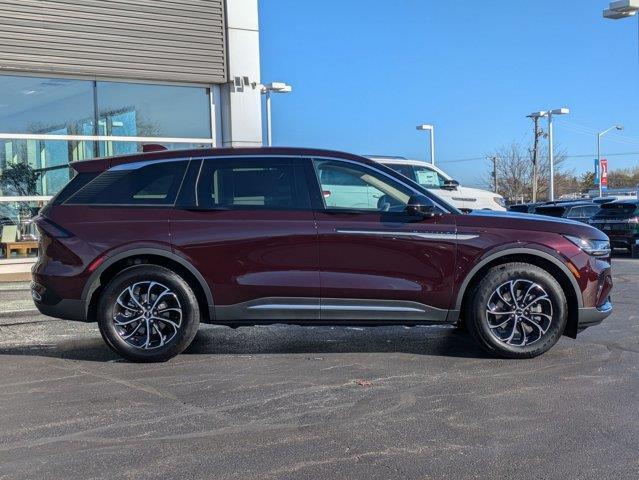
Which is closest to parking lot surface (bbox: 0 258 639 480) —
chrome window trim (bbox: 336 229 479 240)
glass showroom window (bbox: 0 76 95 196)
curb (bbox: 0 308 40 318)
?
chrome window trim (bbox: 336 229 479 240)

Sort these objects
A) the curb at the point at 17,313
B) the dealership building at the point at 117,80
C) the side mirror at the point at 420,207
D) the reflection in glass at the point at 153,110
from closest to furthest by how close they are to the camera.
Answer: the side mirror at the point at 420,207
the curb at the point at 17,313
the dealership building at the point at 117,80
the reflection in glass at the point at 153,110

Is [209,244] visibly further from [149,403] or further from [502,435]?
[502,435]

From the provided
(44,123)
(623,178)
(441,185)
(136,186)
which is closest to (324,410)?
(136,186)

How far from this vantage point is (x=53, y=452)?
389 centimetres

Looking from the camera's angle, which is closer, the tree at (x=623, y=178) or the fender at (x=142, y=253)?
the fender at (x=142, y=253)

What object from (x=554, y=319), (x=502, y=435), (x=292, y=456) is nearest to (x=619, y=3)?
(x=554, y=319)

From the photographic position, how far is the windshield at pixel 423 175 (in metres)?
13.7

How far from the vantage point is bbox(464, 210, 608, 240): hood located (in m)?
5.81

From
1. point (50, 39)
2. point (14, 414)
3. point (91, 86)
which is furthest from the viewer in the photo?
point (91, 86)

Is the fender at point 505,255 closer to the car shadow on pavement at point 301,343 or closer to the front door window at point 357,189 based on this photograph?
the car shadow on pavement at point 301,343

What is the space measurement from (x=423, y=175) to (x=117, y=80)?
6544mm

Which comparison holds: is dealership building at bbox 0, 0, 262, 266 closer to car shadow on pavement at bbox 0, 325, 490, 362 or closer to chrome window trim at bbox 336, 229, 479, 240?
car shadow on pavement at bbox 0, 325, 490, 362

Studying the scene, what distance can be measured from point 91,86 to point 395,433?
10.5 m

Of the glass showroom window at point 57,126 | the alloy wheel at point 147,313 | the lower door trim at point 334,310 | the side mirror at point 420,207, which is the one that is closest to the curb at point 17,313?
the glass showroom window at point 57,126
